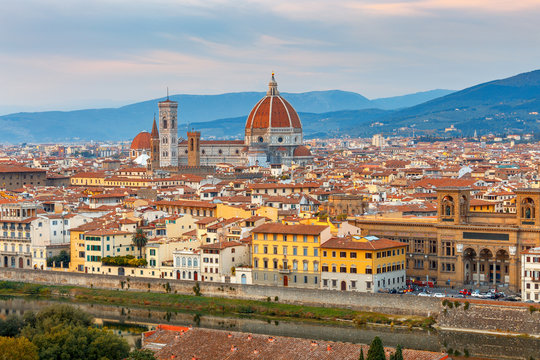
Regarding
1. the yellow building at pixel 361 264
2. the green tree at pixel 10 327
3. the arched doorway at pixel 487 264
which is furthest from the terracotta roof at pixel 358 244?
the green tree at pixel 10 327

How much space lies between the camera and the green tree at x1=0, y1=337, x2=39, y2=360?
33.1 m

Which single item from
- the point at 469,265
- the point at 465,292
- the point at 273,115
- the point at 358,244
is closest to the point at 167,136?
the point at 273,115

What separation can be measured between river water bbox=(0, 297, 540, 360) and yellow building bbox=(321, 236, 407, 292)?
4179 mm

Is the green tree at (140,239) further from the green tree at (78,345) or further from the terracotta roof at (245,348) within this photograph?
the green tree at (78,345)

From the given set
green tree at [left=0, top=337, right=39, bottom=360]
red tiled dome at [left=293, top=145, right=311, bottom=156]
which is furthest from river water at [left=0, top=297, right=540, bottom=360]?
red tiled dome at [left=293, top=145, right=311, bottom=156]

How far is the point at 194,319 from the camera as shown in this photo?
50.2 m

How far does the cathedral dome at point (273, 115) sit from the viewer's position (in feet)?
488

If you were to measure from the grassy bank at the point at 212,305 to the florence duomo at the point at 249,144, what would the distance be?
8151 cm

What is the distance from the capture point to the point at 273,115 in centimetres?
14900

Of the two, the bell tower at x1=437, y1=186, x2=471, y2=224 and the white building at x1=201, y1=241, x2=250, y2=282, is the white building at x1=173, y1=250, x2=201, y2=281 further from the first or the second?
the bell tower at x1=437, y1=186, x2=471, y2=224

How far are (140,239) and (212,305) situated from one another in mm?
8987

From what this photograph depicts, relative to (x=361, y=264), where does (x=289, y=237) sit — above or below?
above

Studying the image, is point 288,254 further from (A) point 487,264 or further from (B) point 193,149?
(B) point 193,149

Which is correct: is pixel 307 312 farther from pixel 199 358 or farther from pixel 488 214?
pixel 199 358
